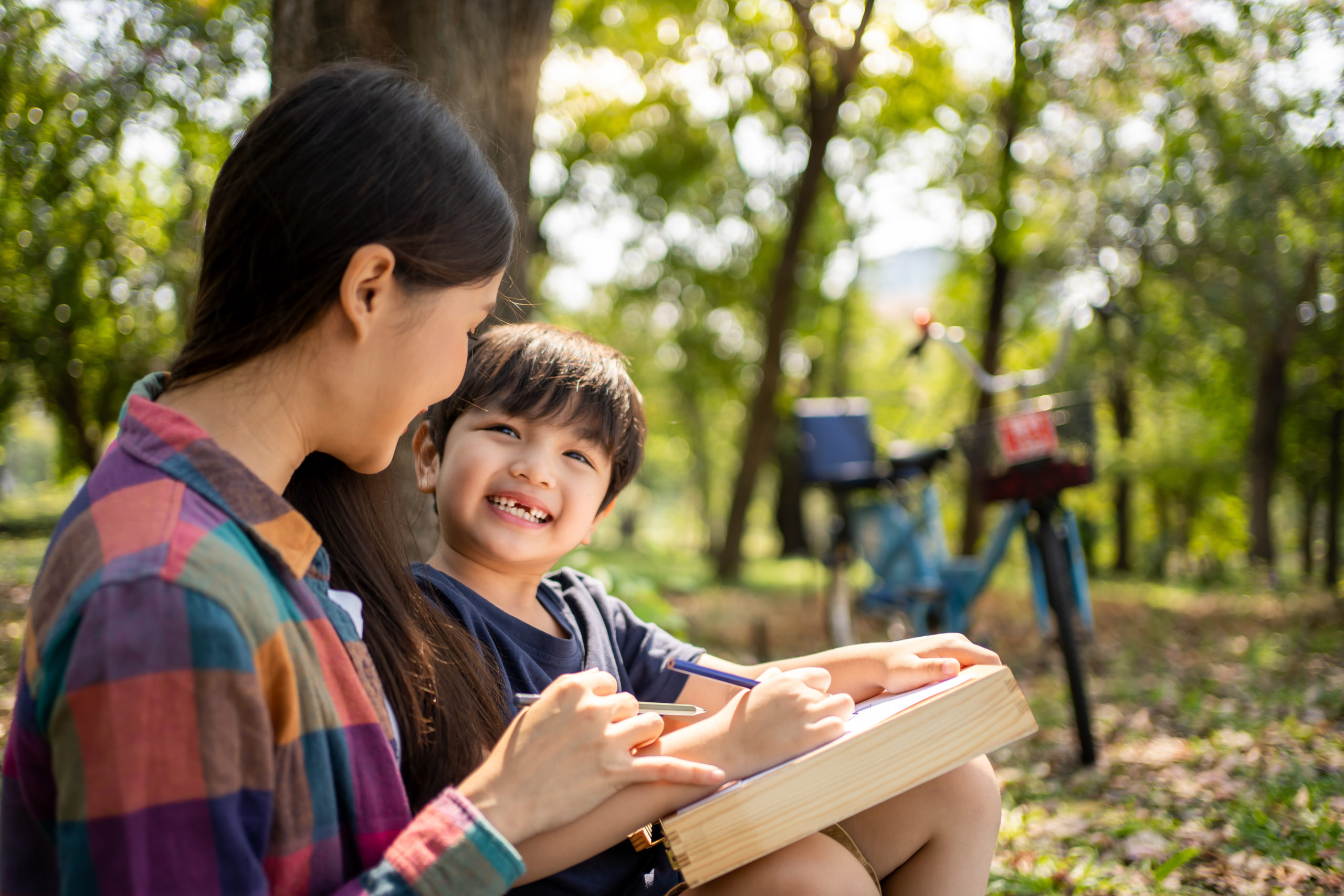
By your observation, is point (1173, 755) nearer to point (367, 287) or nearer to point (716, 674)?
point (716, 674)

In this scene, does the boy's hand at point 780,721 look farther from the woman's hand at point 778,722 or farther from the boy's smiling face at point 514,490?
the boy's smiling face at point 514,490

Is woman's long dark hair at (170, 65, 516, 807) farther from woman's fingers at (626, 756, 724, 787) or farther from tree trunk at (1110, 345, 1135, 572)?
tree trunk at (1110, 345, 1135, 572)

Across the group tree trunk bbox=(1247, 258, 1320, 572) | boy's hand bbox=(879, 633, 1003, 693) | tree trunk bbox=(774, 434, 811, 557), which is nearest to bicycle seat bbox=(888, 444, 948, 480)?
boy's hand bbox=(879, 633, 1003, 693)

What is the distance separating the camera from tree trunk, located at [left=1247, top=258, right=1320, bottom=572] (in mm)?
10812

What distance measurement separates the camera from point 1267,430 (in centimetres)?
1130

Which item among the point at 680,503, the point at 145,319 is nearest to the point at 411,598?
the point at 145,319

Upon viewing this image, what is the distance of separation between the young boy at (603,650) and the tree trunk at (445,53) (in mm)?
596

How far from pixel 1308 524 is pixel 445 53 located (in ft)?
59.3

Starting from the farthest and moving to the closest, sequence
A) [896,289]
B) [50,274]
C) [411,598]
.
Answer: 1. [896,289]
2. [50,274]
3. [411,598]

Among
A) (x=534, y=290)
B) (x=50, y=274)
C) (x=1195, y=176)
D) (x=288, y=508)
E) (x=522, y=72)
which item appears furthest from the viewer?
(x=534, y=290)

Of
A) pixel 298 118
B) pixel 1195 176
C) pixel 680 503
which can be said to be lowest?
pixel 680 503

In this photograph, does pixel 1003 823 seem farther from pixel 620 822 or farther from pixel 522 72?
pixel 522 72

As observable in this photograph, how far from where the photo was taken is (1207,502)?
17.5 m

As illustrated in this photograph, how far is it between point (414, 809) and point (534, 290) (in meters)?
11.6
